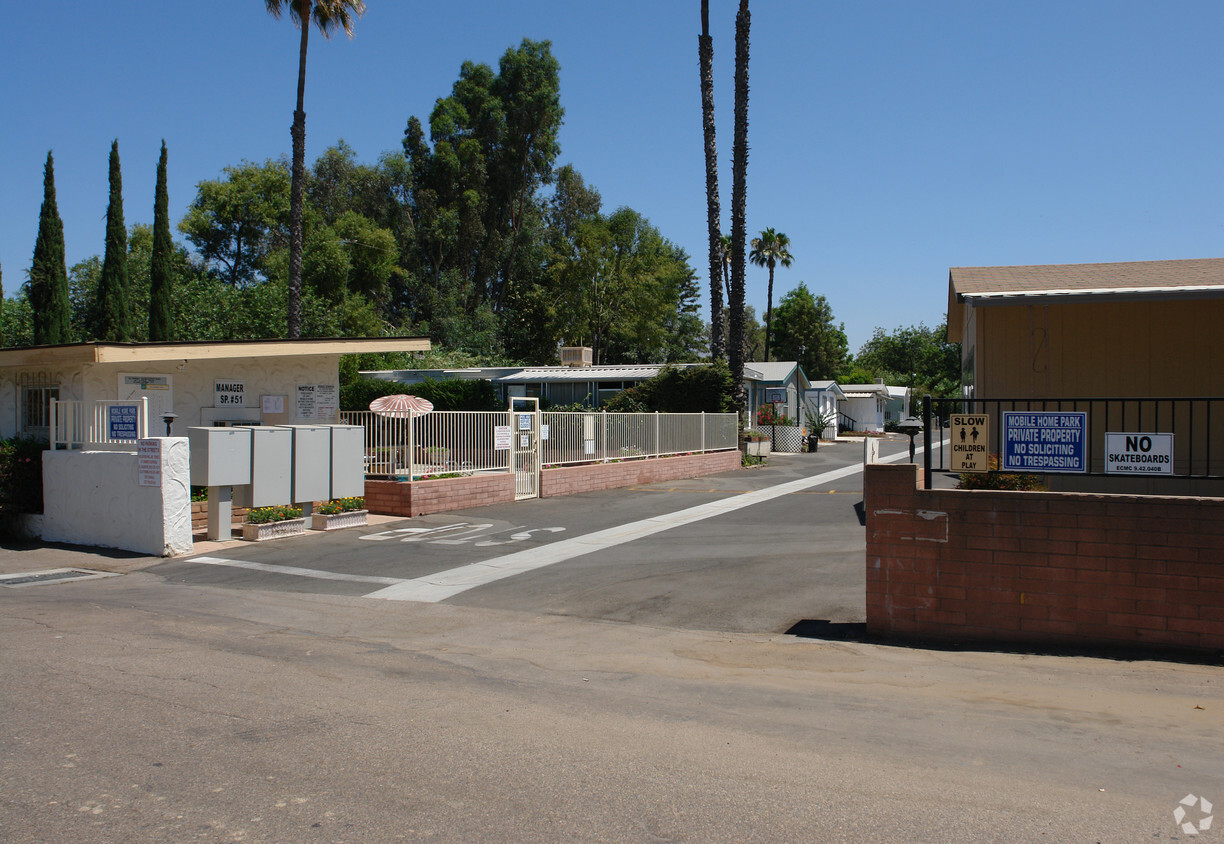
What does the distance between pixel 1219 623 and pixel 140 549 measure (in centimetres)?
1331

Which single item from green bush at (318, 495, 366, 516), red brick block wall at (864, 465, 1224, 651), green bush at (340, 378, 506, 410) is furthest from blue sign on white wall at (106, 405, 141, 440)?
green bush at (340, 378, 506, 410)

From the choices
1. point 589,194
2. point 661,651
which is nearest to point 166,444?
point 661,651

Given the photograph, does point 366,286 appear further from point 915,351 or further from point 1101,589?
point 915,351

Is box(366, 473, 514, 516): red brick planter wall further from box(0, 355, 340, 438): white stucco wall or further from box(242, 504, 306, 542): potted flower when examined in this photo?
box(0, 355, 340, 438): white stucco wall

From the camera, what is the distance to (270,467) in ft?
45.9

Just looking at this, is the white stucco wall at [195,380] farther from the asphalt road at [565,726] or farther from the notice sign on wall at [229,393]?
the asphalt road at [565,726]

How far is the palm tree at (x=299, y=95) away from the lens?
25531mm

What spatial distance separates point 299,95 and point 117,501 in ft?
55.4

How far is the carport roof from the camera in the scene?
13.9 m

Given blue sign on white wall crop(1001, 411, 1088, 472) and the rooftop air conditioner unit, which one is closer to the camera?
blue sign on white wall crop(1001, 411, 1088, 472)

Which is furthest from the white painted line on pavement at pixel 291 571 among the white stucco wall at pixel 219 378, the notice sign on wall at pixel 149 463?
the white stucco wall at pixel 219 378

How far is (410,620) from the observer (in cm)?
889

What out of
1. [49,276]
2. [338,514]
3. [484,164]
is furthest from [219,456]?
[484,164]

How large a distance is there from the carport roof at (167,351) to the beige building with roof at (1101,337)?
1223 cm
